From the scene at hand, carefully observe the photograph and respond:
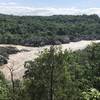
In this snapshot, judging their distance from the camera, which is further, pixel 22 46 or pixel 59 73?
pixel 22 46

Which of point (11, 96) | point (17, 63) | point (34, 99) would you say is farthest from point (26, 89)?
point (17, 63)

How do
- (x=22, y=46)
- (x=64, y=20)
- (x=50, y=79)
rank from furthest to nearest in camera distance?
(x=64, y=20), (x=22, y=46), (x=50, y=79)

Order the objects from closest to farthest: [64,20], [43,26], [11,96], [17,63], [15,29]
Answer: [11,96]
[17,63]
[15,29]
[43,26]
[64,20]

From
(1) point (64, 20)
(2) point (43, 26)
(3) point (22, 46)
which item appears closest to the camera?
(3) point (22, 46)

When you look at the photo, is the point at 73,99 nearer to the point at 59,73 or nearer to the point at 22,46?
the point at 59,73

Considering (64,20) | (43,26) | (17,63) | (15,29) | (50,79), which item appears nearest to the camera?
(50,79)

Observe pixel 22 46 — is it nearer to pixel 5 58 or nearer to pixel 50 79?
pixel 5 58

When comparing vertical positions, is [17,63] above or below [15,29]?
below

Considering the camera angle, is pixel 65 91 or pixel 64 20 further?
pixel 64 20

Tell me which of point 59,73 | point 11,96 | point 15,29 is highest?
point 15,29

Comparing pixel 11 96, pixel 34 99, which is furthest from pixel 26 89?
pixel 11 96
